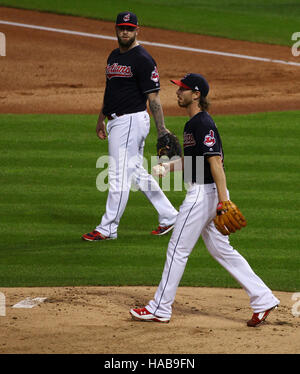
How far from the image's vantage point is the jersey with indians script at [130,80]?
840cm

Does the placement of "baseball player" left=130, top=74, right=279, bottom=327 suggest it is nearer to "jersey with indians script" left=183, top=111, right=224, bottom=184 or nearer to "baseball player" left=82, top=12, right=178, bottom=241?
"jersey with indians script" left=183, top=111, right=224, bottom=184

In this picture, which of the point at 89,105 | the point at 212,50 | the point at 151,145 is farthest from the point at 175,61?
the point at 151,145

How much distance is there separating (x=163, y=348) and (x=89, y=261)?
8.30 feet

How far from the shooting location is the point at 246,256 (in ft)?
26.9

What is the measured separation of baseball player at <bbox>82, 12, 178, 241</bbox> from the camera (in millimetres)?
8383

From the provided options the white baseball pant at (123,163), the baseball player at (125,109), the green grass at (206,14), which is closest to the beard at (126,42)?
the baseball player at (125,109)

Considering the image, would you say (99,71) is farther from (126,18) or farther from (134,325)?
(134,325)

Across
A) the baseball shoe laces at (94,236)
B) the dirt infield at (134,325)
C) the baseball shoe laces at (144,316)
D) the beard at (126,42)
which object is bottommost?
the dirt infield at (134,325)

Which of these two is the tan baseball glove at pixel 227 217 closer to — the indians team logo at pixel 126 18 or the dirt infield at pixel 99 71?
the indians team logo at pixel 126 18

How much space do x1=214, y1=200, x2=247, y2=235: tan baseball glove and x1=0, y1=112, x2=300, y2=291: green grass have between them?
1483 mm

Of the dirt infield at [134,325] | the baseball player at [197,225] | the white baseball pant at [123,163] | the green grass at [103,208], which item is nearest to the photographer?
the dirt infield at [134,325]

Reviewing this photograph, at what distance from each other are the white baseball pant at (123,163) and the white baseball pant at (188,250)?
239 cm

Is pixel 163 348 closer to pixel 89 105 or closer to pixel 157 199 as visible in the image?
pixel 157 199

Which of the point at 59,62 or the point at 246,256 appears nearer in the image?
the point at 246,256
